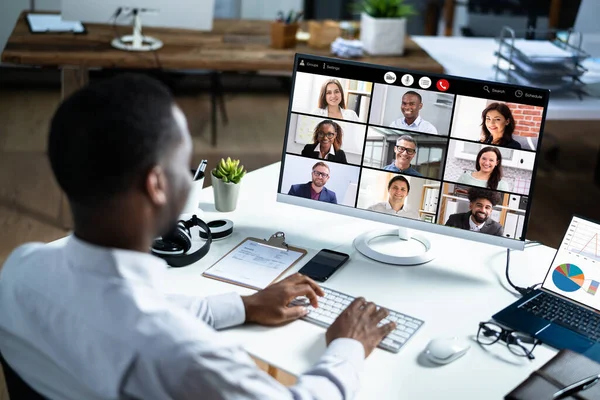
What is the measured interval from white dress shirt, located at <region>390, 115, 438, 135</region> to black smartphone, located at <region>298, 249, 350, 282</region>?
0.35 metres

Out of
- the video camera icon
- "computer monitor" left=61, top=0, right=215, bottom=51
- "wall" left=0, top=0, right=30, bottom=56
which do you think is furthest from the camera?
"wall" left=0, top=0, right=30, bottom=56

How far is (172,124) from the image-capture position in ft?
3.68

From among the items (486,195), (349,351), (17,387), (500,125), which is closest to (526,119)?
(500,125)

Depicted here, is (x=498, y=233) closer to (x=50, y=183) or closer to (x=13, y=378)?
(x=13, y=378)

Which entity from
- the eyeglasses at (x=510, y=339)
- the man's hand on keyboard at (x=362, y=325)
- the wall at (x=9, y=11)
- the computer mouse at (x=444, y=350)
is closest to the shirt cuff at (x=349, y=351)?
the man's hand on keyboard at (x=362, y=325)

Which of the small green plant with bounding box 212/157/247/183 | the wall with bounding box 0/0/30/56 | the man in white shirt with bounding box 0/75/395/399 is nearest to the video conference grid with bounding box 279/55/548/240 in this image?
Result: the small green plant with bounding box 212/157/247/183

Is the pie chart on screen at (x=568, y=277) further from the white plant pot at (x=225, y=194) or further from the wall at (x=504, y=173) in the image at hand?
the white plant pot at (x=225, y=194)

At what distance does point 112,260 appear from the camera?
1.12m

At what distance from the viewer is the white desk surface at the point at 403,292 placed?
1.43 m

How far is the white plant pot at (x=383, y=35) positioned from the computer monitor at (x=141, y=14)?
74 cm

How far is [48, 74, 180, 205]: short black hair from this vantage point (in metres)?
1.06

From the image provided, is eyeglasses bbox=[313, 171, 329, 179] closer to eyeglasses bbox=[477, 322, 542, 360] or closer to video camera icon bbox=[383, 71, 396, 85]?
video camera icon bbox=[383, 71, 396, 85]

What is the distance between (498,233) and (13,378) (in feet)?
3.57

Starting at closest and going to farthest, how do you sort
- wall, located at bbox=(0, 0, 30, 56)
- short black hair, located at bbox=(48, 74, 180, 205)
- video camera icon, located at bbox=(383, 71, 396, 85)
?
short black hair, located at bbox=(48, 74, 180, 205), video camera icon, located at bbox=(383, 71, 396, 85), wall, located at bbox=(0, 0, 30, 56)
